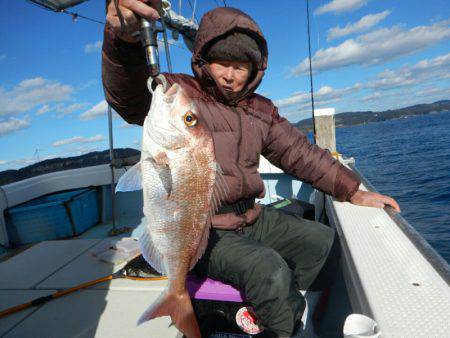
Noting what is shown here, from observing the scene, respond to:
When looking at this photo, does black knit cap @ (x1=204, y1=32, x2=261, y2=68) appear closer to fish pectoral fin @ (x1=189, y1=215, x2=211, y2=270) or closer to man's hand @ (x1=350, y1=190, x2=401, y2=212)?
fish pectoral fin @ (x1=189, y1=215, x2=211, y2=270)

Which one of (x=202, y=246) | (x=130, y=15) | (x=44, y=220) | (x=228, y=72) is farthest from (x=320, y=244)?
(x=44, y=220)

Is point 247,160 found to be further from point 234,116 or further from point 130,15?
point 130,15

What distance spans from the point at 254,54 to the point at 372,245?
1.76 metres

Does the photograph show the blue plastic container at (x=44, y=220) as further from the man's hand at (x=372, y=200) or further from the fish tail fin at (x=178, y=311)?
the man's hand at (x=372, y=200)

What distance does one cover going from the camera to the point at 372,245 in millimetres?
2129

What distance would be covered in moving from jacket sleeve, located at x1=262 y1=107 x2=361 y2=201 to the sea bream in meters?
1.30

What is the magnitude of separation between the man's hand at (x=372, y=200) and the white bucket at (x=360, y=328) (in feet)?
5.83

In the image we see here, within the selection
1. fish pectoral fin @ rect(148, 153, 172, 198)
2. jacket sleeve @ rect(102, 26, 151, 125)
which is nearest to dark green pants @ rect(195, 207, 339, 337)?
fish pectoral fin @ rect(148, 153, 172, 198)

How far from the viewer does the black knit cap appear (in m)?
2.67

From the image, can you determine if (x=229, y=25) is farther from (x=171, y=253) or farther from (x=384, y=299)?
(x=384, y=299)

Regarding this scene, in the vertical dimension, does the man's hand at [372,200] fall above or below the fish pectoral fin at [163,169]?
below

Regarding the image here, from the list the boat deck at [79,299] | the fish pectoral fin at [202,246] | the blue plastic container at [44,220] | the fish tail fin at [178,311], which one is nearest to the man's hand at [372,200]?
the boat deck at [79,299]

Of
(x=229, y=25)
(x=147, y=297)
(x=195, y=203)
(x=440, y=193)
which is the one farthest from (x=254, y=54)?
(x=440, y=193)

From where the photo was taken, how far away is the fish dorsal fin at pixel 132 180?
1.92 m
